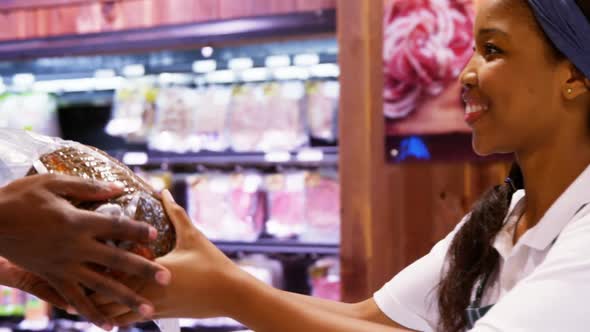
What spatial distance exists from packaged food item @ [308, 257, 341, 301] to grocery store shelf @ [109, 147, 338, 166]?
1.65ft

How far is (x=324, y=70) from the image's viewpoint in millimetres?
3564

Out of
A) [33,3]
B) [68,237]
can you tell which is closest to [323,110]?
[33,3]

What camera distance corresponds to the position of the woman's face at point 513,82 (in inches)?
46.7

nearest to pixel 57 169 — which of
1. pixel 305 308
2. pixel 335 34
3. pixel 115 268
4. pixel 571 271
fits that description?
pixel 115 268

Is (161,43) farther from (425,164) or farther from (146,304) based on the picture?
(146,304)

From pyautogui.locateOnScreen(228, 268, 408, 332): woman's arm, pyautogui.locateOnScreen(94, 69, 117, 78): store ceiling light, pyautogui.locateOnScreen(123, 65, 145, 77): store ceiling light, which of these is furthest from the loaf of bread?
pyautogui.locateOnScreen(94, 69, 117, 78): store ceiling light

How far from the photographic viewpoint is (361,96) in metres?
2.84

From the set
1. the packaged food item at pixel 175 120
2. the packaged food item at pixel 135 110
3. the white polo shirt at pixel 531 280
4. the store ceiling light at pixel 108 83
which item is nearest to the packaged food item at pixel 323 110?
the packaged food item at pixel 175 120

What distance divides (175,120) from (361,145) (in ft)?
4.37

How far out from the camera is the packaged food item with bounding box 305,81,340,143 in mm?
3510

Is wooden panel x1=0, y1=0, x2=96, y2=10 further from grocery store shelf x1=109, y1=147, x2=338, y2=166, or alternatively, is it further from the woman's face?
the woman's face

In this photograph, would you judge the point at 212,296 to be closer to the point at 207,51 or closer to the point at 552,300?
the point at 552,300

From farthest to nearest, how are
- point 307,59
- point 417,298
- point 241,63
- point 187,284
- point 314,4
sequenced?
point 241,63 → point 307,59 → point 314,4 → point 417,298 → point 187,284

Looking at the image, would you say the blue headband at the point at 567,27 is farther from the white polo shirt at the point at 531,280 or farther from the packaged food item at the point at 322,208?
the packaged food item at the point at 322,208
